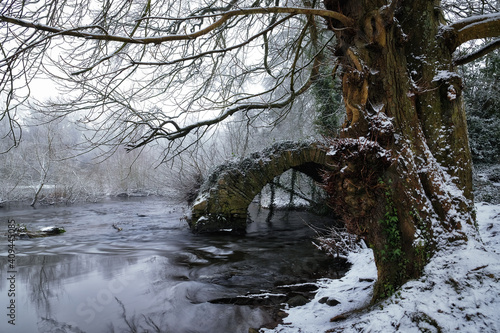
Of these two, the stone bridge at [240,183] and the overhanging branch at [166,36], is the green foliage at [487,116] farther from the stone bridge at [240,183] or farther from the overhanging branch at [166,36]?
the overhanging branch at [166,36]

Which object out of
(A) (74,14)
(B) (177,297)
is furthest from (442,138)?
(A) (74,14)

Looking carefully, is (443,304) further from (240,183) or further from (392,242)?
(240,183)

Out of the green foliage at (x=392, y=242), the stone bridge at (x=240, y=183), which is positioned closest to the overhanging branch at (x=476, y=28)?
the green foliage at (x=392, y=242)

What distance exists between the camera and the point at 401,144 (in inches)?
107

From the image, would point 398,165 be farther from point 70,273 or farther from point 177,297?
point 70,273

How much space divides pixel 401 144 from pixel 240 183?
641 centimetres

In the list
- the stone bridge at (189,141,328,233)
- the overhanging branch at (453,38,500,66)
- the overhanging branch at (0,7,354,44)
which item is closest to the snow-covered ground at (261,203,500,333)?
the overhanging branch at (453,38,500,66)

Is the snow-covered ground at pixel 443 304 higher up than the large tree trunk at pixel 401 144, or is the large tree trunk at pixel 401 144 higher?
the large tree trunk at pixel 401 144

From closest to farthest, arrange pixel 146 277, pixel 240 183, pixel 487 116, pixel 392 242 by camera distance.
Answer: pixel 392 242, pixel 146 277, pixel 240 183, pixel 487 116

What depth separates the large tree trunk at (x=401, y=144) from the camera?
8.59 ft

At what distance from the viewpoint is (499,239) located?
3885 millimetres

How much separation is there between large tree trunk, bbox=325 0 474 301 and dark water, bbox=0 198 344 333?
1778 mm

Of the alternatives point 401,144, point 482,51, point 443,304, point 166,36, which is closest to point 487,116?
point 482,51

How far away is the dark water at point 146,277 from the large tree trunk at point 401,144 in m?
1.78
